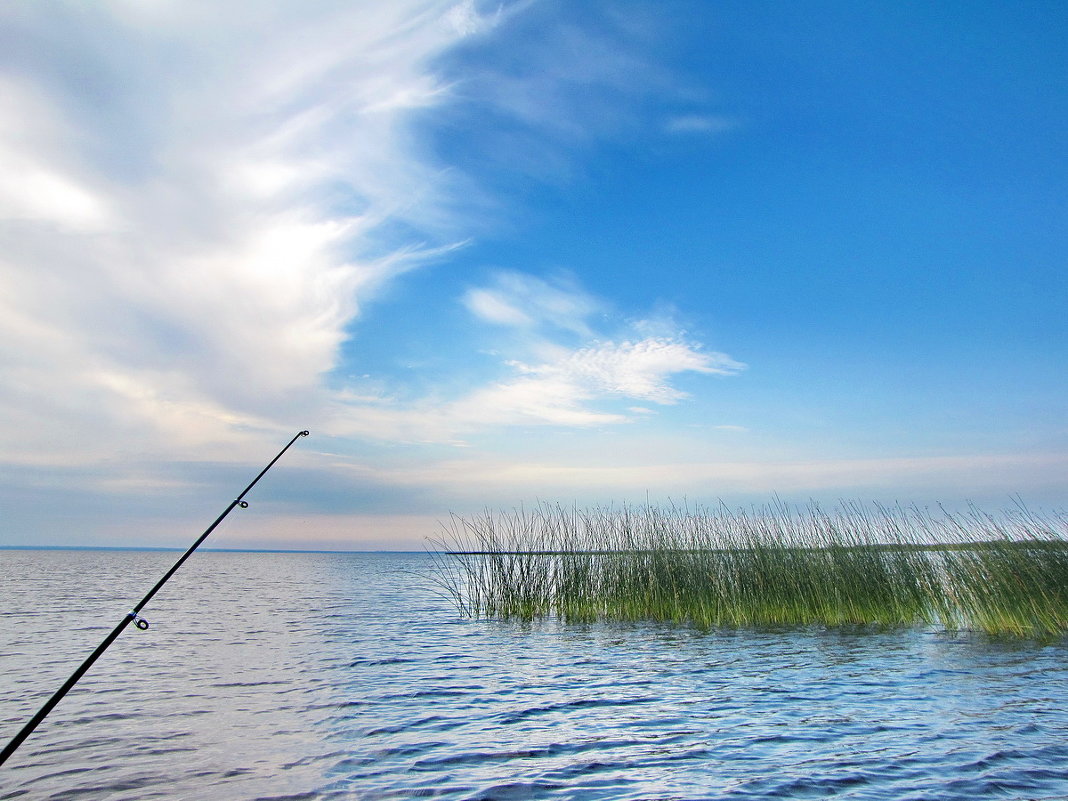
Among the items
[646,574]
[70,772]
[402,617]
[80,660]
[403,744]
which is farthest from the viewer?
[402,617]

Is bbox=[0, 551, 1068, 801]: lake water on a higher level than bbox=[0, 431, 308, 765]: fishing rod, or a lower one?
lower

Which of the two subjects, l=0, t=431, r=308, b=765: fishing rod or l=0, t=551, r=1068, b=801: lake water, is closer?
l=0, t=431, r=308, b=765: fishing rod

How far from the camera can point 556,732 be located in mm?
6145

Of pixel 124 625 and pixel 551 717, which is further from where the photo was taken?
pixel 551 717

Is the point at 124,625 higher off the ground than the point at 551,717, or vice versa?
the point at 124,625

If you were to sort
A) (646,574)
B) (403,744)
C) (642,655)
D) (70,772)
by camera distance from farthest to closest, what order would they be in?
(646,574) → (642,655) → (403,744) → (70,772)

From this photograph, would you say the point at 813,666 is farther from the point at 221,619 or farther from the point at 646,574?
the point at 221,619

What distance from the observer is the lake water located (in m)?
4.93

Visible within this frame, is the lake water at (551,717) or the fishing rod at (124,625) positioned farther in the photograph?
the lake water at (551,717)

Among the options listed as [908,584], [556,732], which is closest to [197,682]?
[556,732]

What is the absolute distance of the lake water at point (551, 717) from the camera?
16.2 ft

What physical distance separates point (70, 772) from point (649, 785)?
4.64 metres

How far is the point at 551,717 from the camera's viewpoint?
263 inches

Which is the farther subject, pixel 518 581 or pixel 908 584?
pixel 518 581
